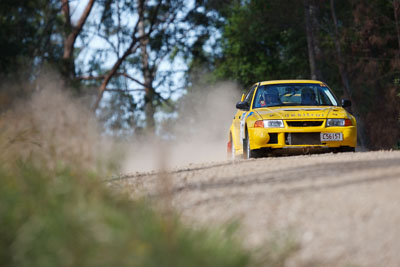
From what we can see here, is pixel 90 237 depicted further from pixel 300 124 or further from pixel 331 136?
pixel 331 136

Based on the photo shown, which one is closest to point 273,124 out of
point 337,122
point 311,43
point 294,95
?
Answer: point 337,122

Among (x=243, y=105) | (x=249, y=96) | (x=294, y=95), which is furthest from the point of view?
(x=249, y=96)

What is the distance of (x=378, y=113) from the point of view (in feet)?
104

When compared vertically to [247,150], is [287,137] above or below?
above

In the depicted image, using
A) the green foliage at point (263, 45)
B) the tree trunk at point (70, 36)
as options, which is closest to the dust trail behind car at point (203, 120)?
the green foliage at point (263, 45)

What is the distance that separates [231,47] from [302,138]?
26.1 meters

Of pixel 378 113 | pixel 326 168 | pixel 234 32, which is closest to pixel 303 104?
pixel 326 168

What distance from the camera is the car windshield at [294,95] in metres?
12.9

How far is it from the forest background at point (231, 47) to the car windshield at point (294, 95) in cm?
1337

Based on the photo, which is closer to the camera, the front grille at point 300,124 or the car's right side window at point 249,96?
the front grille at point 300,124

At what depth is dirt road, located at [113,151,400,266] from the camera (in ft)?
17.6

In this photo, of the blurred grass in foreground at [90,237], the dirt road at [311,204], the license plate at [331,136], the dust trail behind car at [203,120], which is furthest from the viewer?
the dust trail behind car at [203,120]

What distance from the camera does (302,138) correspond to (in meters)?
11.8

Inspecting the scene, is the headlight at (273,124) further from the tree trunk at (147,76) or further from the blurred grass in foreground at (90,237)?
the tree trunk at (147,76)
